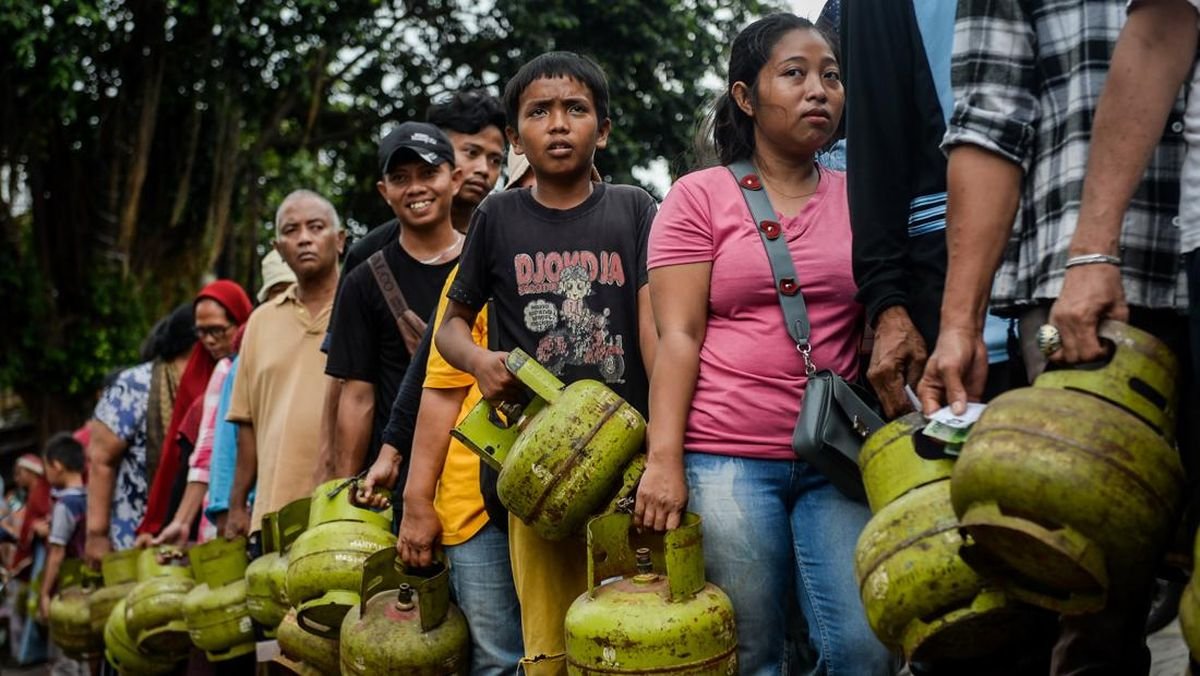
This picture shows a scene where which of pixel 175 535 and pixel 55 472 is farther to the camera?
pixel 55 472

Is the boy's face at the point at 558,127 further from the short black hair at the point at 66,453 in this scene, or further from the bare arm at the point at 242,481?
the short black hair at the point at 66,453

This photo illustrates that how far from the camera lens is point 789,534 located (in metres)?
3.15

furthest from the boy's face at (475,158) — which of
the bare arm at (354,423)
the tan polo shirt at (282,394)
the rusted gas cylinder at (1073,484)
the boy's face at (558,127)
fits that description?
the rusted gas cylinder at (1073,484)

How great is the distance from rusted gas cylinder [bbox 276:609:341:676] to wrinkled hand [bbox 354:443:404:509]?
458 millimetres

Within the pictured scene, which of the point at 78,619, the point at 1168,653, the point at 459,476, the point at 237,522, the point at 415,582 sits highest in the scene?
the point at 459,476

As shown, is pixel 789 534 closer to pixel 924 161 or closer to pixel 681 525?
pixel 681 525

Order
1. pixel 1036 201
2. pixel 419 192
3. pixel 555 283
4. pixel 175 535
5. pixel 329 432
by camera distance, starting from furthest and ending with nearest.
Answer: pixel 175 535, pixel 329 432, pixel 419 192, pixel 555 283, pixel 1036 201

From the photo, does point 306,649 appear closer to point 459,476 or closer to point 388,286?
point 459,476

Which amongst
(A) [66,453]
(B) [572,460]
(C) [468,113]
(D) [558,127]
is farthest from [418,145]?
(A) [66,453]

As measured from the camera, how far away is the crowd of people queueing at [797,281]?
8.12 ft

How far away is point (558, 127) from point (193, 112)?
11.2 metres

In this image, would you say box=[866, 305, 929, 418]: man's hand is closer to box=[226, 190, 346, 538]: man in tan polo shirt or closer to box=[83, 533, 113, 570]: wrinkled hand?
box=[226, 190, 346, 538]: man in tan polo shirt

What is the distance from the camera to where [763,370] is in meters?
3.19

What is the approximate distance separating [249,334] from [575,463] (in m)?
3.06
